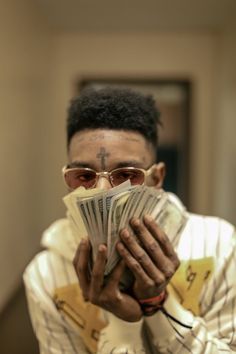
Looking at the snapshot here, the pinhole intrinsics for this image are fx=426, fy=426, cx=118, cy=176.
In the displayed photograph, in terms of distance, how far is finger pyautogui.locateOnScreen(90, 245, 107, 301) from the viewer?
0.76m

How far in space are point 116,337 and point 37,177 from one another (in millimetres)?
1689

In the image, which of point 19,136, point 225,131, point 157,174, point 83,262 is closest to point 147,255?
point 83,262

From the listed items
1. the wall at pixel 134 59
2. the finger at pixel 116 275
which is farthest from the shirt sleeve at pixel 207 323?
the wall at pixel 134 59

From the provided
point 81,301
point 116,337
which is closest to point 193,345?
point 116,337

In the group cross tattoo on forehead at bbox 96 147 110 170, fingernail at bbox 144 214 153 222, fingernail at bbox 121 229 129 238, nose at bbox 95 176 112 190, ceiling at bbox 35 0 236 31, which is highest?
ceiling at bbox 35 0 236 31

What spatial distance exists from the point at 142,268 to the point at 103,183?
0.57ft

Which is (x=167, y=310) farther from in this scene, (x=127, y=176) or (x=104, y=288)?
(x=127, y=176)

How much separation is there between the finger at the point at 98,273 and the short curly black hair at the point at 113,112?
10.1 inches

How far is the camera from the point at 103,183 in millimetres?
812

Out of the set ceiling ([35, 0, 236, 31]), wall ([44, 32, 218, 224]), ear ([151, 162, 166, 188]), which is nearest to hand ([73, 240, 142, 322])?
ear ([151, 162, 166, 188])

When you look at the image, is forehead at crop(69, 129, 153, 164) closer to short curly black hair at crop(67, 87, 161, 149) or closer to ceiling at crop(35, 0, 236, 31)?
short curly black hair at crop(67, 87, 161, 149)

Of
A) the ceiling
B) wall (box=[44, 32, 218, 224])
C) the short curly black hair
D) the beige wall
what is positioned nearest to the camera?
the short curly black hair

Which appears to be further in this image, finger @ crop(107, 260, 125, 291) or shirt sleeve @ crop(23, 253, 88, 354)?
shirt sleeve @ crop(23, 253, 88, 354)

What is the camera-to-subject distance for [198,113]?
10.0ft
